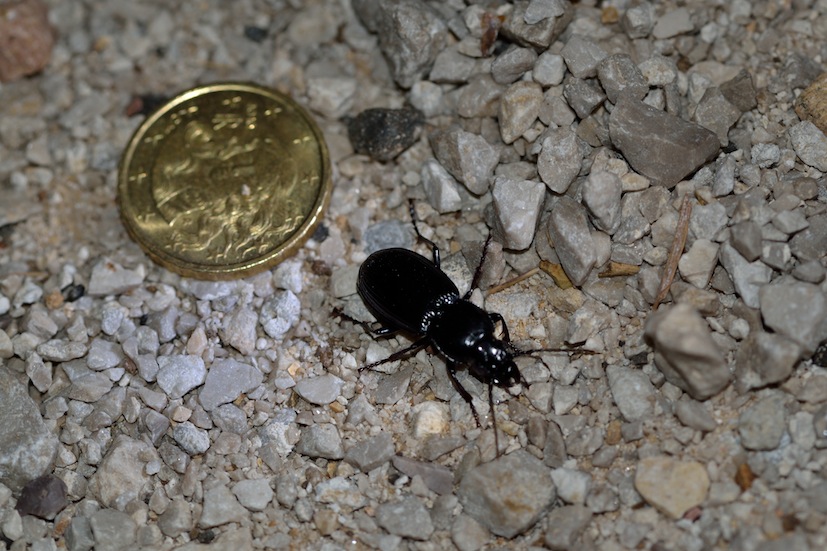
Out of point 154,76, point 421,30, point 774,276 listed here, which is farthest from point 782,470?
point 154,76

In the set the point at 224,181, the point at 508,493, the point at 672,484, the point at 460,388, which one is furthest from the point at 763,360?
the point at 224,181

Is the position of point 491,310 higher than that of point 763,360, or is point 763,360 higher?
point 763,360

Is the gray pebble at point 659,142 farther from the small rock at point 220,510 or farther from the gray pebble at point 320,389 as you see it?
the small rock at point 220,510

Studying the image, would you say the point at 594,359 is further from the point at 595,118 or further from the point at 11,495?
the point at 11,495

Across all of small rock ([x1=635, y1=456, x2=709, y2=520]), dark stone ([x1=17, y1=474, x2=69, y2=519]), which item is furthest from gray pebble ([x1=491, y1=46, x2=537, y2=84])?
A: dark stone ([x1=17, y1=474, x2=69, y2=519])

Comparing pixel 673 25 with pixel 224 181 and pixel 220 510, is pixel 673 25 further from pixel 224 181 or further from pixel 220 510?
pixel 220 510

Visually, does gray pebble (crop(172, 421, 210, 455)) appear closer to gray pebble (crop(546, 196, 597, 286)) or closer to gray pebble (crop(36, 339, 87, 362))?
gray pebble (crop(36, 339, 87, 362))
